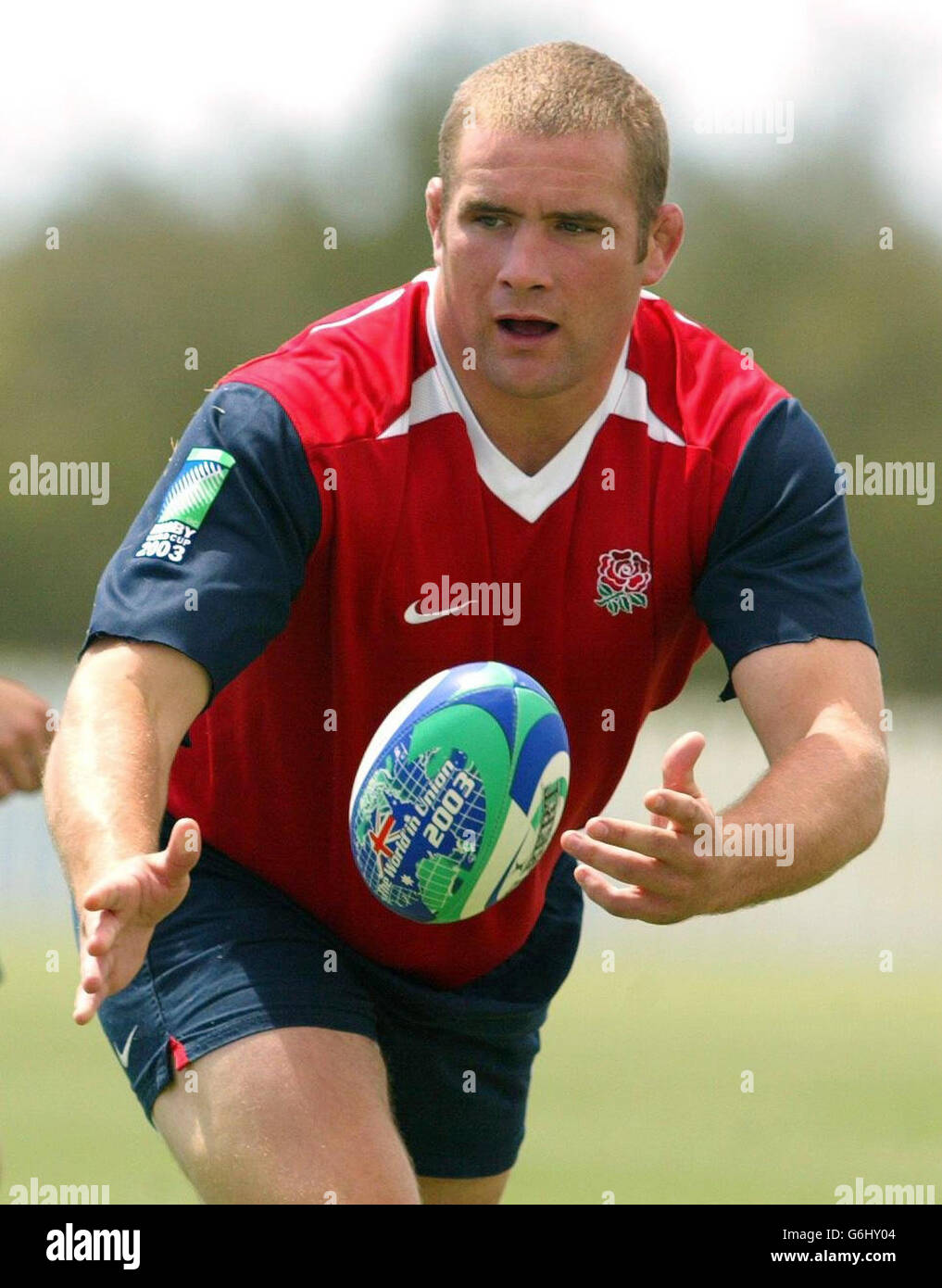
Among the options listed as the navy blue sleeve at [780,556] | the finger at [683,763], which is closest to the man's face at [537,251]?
the navy blue sleeve at [780,556]

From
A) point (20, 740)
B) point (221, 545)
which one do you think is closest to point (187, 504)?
point (221, 545)

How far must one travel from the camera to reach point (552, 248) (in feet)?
14.3

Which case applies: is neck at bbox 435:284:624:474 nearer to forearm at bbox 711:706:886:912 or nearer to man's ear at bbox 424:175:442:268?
man's ear at bbox 424:175:442:268

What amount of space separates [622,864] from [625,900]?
97 millimetres

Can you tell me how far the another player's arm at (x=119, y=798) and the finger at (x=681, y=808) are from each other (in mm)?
773

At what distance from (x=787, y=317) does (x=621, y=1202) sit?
20418 millimetres

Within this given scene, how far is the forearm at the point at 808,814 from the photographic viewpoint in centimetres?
391

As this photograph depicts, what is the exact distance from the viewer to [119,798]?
3729mm

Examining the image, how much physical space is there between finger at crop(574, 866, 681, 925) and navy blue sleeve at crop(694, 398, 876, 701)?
899 millimetres

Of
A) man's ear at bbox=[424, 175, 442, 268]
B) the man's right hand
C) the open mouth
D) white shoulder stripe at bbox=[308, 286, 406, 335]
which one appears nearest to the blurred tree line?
white shoulder stripe at bbox=[308, 286, 406, 335]

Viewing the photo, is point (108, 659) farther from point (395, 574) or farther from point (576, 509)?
point (576, 509)

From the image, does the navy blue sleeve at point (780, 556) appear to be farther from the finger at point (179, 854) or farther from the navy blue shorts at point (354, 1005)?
the finger at point (179, 854)

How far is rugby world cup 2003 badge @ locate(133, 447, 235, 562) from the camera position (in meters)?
4.16
